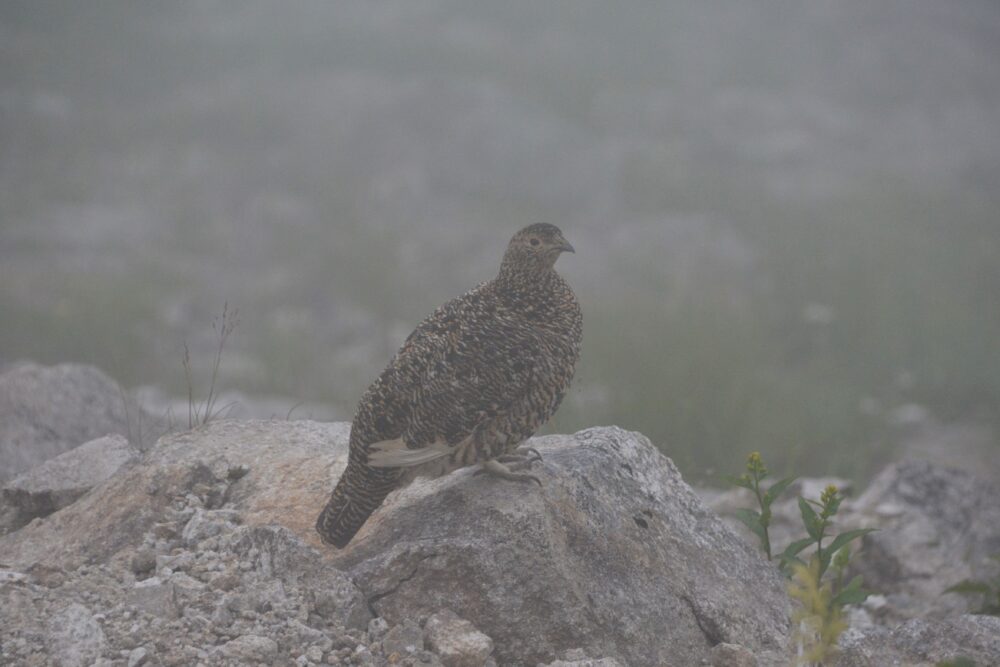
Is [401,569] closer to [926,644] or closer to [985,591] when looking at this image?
[926,644]

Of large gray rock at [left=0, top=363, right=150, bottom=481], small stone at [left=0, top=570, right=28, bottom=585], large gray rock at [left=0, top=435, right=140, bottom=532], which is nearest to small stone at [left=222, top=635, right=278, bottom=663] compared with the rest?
small stone at [left=0, top=570, right=28, bottom=585]

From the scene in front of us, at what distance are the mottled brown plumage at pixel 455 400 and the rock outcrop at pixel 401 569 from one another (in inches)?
7.4

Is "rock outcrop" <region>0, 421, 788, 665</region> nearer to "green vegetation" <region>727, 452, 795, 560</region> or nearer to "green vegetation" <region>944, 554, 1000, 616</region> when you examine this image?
"green vegetation" <region>727, 452, 795, 560</region>

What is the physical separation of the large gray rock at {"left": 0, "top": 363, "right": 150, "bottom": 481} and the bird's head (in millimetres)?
2983

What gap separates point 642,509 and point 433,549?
97cm

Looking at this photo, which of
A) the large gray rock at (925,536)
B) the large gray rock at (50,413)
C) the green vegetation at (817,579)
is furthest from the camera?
the large gray rock at (925,536)

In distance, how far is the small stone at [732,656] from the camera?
3400 millimetres

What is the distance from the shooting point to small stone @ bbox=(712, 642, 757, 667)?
11.2 ft

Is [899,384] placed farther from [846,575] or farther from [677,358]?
[846,575]

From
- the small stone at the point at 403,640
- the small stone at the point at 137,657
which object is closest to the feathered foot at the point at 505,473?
the small stone at the point at 403,640

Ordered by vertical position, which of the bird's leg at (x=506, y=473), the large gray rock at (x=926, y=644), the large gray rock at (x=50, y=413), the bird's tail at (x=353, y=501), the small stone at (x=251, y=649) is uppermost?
the large gray rock at (x=50, y=413)

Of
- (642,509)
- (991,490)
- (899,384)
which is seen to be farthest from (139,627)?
(899,384)

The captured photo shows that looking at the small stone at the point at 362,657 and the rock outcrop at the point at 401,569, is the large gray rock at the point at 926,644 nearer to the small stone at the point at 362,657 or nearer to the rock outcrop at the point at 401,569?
the rock outcrop at the point at 401,569

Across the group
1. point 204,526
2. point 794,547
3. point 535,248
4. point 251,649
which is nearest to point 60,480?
point 204,526
